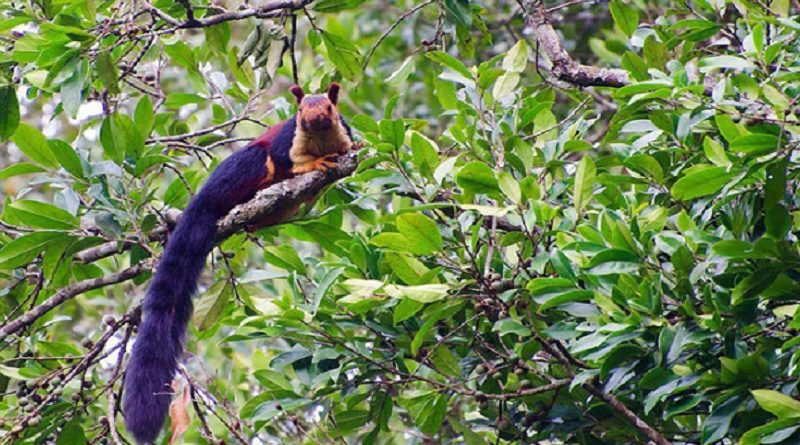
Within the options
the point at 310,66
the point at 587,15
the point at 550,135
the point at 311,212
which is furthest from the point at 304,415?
the point at 587,15

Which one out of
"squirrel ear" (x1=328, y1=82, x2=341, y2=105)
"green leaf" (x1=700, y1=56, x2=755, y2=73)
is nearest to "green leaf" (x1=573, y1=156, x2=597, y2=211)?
"green leaf" (x1=700, y1=56, x2=755, y2=73)

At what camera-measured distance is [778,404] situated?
2422 mm

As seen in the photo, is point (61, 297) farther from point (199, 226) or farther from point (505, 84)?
point (505, 84)

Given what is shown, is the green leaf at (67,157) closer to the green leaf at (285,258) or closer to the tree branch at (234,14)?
the tree branch at (234,14)

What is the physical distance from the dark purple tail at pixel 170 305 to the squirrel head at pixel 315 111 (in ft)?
1.31

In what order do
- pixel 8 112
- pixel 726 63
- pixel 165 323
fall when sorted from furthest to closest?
pixel 165 323
pixel 8 112
pixel 726 63

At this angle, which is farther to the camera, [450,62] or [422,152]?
[450,62]

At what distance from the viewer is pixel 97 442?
3.72 meters

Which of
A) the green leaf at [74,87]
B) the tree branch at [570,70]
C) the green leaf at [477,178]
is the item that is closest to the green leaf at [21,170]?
Result: the green leaf at [74,87]

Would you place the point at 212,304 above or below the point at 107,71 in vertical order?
below

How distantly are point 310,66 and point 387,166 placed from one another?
387 centimetres

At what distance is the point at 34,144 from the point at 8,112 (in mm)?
211

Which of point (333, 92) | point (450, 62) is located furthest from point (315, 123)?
point (450, 62)

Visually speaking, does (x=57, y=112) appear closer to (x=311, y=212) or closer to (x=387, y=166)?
(x=311, y=212)
